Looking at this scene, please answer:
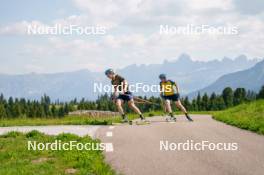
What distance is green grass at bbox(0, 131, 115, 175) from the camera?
8.09 meters

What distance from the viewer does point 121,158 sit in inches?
378

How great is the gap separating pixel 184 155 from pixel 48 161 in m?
2.81

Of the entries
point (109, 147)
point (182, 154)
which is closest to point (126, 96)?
point (109, 147)

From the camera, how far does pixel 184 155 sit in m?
9.76

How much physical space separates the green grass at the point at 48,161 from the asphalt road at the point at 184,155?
389mm

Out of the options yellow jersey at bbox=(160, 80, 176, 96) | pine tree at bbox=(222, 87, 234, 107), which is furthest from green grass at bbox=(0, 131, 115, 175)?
pine tree at bbox=(222, 87, 234, 107)

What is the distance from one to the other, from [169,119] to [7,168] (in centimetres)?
1300

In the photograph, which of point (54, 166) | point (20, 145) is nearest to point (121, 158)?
point (54, 166)

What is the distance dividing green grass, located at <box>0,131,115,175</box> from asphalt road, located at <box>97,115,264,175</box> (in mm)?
389

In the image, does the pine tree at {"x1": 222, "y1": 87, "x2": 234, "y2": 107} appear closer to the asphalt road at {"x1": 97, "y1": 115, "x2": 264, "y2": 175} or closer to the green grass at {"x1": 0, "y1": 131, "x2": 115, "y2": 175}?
the asphalt road at {"x1": 97, "y1": 115, "x2": 264, "y2": 175}

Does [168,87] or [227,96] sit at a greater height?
[227,96]

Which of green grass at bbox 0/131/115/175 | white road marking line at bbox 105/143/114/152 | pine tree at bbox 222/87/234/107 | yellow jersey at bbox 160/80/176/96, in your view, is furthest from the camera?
pine tree at bbox 222/87/234/107

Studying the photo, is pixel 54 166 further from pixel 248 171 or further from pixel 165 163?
pixel 248 171

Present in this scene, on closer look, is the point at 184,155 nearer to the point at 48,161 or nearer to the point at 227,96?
the point at 48,161
